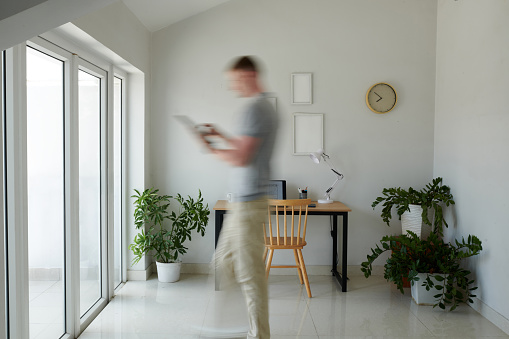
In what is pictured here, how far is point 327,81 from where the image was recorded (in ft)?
14.6

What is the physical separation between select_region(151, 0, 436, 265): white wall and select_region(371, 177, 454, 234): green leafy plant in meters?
0.27

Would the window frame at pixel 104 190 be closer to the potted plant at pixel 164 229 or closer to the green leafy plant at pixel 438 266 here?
the potted plant at pixel 164 229

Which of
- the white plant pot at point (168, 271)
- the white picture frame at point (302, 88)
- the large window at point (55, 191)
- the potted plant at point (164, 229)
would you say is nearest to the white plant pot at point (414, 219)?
the white picture frame at point (302, 88)

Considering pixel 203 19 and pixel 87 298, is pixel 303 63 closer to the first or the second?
pixel 203 19

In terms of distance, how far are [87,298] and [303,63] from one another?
9.23 ft

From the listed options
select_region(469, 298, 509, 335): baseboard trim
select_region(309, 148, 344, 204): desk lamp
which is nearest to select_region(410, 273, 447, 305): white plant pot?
select_region(469, 298, 509, 335): baseboard trim

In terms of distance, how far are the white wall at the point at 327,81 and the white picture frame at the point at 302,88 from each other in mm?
55

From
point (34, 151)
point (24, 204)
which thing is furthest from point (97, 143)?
point (24, 204)

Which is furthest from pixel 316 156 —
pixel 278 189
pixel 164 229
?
pixel 164 229

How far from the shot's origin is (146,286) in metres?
4.04

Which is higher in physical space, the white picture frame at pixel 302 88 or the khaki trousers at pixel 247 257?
Answer: the white picture frame at pixel 302 88

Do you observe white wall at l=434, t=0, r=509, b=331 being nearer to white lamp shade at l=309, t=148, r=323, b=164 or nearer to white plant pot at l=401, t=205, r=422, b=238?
white plant pot at l=401, t=205, r=422, b=238

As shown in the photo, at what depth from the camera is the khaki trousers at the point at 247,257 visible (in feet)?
7.65

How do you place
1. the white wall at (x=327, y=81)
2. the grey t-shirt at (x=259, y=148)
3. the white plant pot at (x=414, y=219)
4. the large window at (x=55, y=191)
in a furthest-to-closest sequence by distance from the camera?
the white wall at (x=327, y=81) < the white plant pot at (x=414, y=219) < the grey t-shirt at (x=259, y=148) < the large window at (x=55, y=191)
